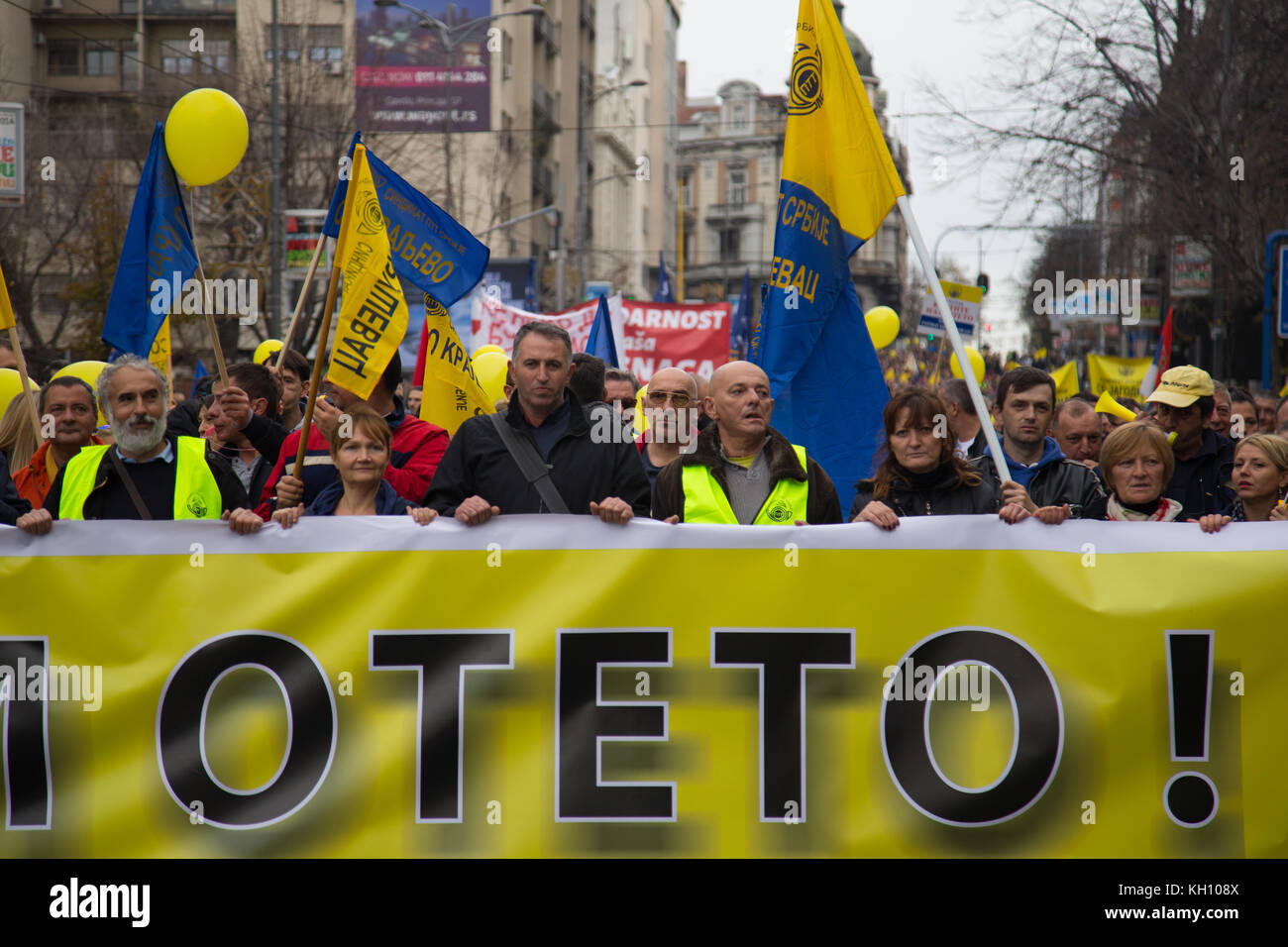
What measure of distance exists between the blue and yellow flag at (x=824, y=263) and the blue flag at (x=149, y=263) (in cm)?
330

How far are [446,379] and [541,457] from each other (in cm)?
222

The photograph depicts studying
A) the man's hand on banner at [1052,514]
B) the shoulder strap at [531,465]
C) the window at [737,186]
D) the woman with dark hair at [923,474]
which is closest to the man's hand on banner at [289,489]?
the shoulder strap at [531,465]

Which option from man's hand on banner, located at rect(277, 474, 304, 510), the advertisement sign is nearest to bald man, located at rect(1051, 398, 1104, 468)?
man's hand on banner, located at rect(277, 474, 304, 510)

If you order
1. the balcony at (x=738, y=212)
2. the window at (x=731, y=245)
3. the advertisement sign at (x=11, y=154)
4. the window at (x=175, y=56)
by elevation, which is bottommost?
the advertisement sign at (x=11, y=154)

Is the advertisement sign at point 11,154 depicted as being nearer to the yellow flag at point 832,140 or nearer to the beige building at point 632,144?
the yellow flag at point 832,140

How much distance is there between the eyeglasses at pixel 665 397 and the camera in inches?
282

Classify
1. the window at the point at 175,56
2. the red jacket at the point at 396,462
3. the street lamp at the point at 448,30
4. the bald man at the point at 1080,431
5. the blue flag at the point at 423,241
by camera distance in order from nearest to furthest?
the red jacket at the point at 396,462 → the blue flag at the point at 423,241 → the bald man at the point at 1080,431 → the street lamp at the point at 448,30 → the window at the point at 175,56

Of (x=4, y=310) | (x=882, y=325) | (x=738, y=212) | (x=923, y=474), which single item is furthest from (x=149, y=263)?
(x=738, y=212)

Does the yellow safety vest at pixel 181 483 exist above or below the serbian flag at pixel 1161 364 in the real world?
below

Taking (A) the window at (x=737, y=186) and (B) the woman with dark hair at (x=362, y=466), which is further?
(A) the window at (x=737, y=186)

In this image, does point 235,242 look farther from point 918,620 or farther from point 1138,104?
point 918,620

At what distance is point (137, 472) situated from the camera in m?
5.36
